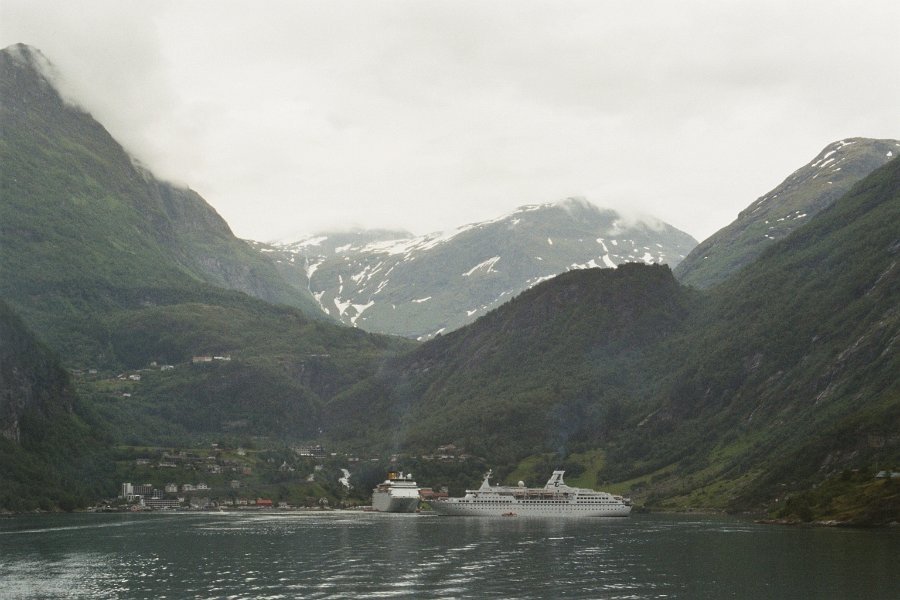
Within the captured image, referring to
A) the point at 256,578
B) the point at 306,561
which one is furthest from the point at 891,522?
the point at 256,578

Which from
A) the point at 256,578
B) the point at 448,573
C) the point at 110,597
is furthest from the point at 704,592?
the point at 110,597

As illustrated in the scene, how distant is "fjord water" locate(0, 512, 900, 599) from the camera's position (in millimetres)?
113750

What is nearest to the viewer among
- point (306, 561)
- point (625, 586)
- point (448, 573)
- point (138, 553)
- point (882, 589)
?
point (882, 589)

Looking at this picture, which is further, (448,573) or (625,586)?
(448,573)

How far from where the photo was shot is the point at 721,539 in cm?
17125

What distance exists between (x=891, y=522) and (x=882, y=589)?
229 ft

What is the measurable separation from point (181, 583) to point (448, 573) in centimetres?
2652

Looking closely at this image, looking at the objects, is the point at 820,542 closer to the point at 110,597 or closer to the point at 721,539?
the point at 721,539

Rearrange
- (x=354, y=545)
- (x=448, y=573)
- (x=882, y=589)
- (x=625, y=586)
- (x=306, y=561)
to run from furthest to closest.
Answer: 1. (x=354, y=545)
2. (x=306, y=561)
3. (x=448, y=573)
4. (x=625, y=586)
5. (x=882, y=589)

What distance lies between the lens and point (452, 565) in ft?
447

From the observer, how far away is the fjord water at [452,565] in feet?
373

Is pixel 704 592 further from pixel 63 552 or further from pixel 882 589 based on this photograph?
pixel 63 552

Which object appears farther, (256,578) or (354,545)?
(354,545)

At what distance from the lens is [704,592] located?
11244cm
